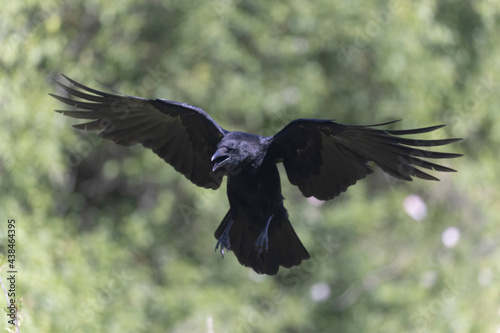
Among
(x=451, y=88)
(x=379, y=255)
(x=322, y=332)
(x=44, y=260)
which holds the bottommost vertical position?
(x=44, y=260)

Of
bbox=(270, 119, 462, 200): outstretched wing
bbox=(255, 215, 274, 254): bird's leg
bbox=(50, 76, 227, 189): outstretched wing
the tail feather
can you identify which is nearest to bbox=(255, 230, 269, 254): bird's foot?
bbox=(255, 215, 274, 254): bird's leg

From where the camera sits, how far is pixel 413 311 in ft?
22.0

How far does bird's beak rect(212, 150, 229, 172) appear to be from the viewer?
133 inches

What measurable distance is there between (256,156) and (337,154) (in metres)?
0.45

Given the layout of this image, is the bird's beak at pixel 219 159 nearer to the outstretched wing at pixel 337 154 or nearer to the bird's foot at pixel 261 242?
the outstretched wing at pixel 337 154

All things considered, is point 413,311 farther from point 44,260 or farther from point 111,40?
point 111,40

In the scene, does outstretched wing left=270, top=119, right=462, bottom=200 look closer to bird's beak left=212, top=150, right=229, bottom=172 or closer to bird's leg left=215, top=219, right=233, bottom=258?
bird's beak left=212, top=150, right=229, bottom=172

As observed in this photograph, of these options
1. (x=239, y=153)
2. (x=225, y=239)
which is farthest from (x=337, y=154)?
(x=225, y=239)

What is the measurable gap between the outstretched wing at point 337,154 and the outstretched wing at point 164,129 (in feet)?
1.36

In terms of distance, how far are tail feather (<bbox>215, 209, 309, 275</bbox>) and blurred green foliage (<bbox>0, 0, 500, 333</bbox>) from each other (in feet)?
9.38

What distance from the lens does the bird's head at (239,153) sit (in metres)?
3.42

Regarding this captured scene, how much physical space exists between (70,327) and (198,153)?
2193 mm

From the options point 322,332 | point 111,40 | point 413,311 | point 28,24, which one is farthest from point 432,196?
point 28,24

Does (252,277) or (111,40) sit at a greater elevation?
(111,40)
